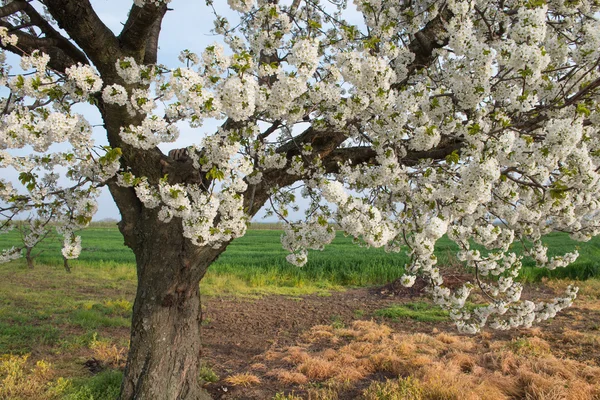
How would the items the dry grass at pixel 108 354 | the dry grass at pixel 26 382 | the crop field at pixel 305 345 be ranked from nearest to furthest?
1. the dry grass at pixel 26 382
2. the crop field at pixel 305 345
3. the dry grass at pixel 108 354

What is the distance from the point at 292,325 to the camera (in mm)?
9766

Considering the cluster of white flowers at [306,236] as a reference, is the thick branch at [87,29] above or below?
above

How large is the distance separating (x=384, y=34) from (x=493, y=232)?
2327 millimetres

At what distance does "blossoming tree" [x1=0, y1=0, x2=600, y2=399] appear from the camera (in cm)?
326

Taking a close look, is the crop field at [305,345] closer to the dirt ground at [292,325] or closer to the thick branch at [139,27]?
the dirt ground at [292,325]

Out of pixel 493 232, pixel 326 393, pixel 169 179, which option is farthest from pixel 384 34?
pixel 326 393

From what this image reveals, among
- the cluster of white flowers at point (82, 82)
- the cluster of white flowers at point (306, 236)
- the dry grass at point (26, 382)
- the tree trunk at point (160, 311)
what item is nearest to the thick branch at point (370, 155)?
the cluster of white flowers at point (306, 236)

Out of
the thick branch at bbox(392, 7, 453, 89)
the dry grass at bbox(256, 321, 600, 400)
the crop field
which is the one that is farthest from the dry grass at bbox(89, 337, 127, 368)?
the thick branch at bbox(392, 7, 453, 89)

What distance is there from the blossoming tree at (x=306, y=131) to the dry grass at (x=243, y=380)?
1107 mm

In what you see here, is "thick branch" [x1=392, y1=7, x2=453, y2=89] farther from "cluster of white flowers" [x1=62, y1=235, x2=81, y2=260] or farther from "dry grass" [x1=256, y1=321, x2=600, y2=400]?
"dry grass" [x1=256, y1=321, x2=600, y2=400]

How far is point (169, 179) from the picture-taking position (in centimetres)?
461

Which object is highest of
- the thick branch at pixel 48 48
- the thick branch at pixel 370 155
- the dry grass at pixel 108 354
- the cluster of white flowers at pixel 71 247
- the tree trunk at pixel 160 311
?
the thick branch at pixel 48 48

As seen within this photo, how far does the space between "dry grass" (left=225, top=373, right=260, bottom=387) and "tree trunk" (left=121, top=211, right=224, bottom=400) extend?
1.22 metres

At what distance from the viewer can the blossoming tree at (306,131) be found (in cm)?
326
